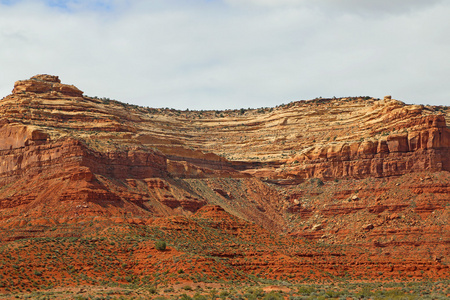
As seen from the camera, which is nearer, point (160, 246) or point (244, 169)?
point (160, 246)

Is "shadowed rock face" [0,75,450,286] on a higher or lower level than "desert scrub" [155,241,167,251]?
higher

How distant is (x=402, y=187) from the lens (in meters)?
108

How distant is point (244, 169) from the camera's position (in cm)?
13362

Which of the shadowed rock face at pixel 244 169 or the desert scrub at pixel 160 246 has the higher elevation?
the shadowed rock face at pixel 244 169

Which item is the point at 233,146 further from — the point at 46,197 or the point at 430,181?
the point at 46,197

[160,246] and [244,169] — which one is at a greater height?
[244,169]

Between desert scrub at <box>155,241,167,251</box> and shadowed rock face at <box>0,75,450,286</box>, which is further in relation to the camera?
shadowed rock face at <box>0,75,450,286</box>

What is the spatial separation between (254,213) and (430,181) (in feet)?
78.4

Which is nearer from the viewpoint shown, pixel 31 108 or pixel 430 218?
pixel 430 218

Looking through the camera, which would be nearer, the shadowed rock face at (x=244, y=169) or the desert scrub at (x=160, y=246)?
the desert scrub at (x=160, y=246)

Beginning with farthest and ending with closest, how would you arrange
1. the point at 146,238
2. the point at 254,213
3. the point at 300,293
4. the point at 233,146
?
1. the point at 233,146
2. the point at 254,213
3. the point at 146,238
4. the point at 300,293

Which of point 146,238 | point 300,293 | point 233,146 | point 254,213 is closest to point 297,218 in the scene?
point 254,213

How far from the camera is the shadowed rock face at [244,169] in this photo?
9588 centimetres

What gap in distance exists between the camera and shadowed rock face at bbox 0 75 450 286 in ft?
315
